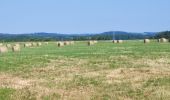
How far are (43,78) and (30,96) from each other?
19.1 ft

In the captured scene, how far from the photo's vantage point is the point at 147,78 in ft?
75.3

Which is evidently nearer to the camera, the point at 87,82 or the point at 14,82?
the point at 87,82

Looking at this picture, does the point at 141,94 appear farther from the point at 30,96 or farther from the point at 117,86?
the point at 30,96

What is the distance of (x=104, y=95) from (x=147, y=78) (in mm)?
5065

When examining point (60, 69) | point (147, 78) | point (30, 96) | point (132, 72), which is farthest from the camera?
point (60, 69)

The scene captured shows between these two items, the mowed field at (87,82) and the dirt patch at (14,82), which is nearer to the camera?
the mowed field at (87,82)

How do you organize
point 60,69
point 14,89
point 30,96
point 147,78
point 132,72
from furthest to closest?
point 60,69
point 132,72
point 147,78
point 14,89
point 30,96

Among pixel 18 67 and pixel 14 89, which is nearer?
pixel 14 89

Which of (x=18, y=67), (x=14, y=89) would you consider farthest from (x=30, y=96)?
(x=18, y=67)

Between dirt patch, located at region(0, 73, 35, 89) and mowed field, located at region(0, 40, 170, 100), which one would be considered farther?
dirt patch, located at region(0, 73, 35, 89)

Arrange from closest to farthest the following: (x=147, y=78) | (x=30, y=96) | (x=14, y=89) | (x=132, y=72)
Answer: (x=30, y=96)
(x=14, y=89)
(x=147, y=78)
(x=132, y=72)

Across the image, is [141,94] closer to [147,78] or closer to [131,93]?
[131,93]

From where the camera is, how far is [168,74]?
24250mm

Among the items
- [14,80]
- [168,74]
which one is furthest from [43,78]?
[168,74]
